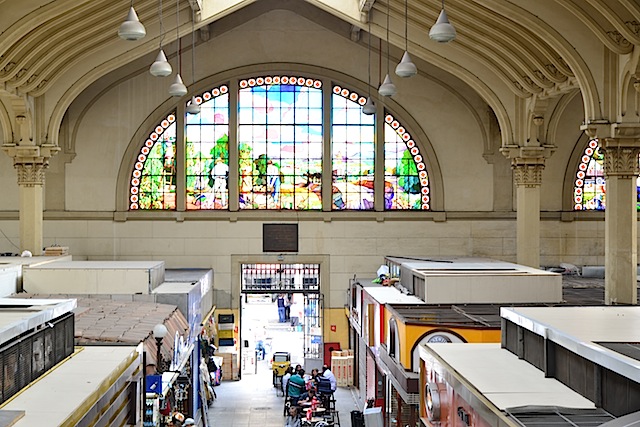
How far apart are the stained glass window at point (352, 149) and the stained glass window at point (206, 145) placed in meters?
2.99

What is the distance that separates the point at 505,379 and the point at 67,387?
394cm

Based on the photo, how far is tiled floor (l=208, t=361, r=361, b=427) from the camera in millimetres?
19062

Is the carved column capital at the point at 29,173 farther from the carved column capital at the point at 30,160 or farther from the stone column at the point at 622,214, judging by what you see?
the stone column at the point at 622,214

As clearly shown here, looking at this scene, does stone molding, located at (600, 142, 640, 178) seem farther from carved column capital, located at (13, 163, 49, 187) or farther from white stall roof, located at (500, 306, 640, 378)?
carved column capital, located at (13, 163, 49, 187)

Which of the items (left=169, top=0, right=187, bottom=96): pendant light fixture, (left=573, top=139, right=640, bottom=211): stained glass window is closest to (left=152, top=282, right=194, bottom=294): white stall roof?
(left=169, top=0, right=187, bottom=96): pendant light fixture

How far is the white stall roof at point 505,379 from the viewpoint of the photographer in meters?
7.32

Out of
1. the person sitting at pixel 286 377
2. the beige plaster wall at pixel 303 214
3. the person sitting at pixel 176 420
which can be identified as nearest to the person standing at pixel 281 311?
the beige plaster wall at pixel 303 214

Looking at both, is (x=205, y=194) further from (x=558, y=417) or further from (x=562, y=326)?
(x=558, y=417)

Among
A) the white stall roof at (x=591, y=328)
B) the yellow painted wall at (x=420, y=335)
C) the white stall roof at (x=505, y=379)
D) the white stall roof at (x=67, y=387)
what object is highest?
the white stall roof at (x=591, y=328)

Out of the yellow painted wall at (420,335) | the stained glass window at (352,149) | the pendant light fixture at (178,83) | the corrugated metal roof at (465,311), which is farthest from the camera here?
the stained glass window at (352,149)

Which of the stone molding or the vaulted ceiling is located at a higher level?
the vaulted ceiling

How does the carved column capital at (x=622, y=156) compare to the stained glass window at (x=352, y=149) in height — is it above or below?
below

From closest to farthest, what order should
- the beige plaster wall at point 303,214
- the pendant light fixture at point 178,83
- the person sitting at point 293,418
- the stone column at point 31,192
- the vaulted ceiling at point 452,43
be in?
the vaulted ceiling at point 452,43 → the pendant light fixture at point 178,83 → the person sitting at point 293,418 → the stone column at point 31,192 → the beige plaster wall at point 303,214

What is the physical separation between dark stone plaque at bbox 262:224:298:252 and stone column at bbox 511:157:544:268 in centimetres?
656
